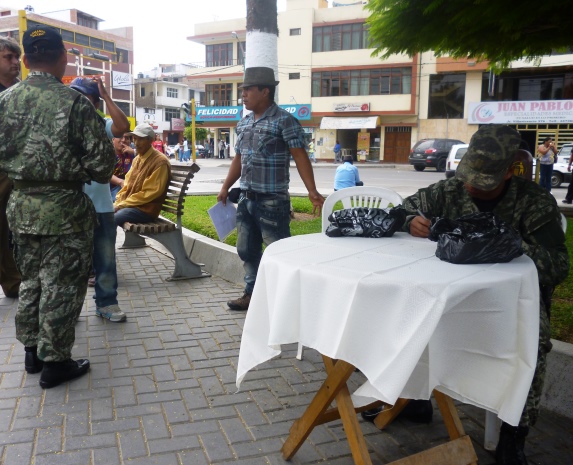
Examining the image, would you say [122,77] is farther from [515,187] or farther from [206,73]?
[515,187]

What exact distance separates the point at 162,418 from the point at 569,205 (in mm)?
13520

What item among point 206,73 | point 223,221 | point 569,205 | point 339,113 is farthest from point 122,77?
point 223,221

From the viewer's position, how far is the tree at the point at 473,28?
11.4ft

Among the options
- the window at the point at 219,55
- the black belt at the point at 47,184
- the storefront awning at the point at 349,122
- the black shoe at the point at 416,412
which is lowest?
the black shoe at the point at 416,412

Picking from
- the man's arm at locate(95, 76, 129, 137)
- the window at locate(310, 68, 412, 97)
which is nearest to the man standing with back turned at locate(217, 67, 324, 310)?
the man's arm at locate(95, 76, 129, 137)

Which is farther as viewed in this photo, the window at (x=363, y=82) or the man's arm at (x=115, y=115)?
the window at (x=363, y=82)

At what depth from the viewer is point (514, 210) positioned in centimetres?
290

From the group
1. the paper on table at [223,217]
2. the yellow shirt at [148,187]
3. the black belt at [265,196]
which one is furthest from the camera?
the yellow shirt at [148,187]

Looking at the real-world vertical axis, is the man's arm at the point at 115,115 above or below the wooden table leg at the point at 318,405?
above

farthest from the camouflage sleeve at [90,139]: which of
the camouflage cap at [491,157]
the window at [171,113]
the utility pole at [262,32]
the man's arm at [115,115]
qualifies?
the window at [171,113]

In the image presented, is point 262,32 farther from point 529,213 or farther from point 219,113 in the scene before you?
point 219,113

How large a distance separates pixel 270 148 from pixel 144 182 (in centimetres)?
203

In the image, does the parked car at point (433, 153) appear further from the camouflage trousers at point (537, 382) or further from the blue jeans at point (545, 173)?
the camouflage trousers at point (537, 382)

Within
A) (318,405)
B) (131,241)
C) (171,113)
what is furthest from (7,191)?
(171,113)
